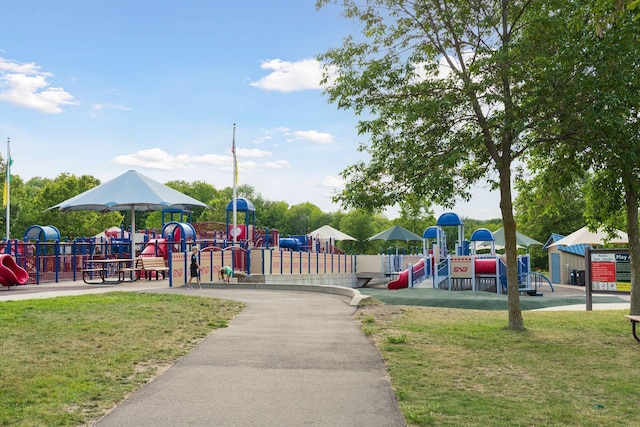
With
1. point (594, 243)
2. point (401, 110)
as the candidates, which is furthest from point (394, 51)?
point (594, 243)

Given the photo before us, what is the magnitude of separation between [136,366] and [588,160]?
979 cm

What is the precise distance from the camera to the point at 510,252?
12430 millimetres

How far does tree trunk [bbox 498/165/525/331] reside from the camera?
1237cm

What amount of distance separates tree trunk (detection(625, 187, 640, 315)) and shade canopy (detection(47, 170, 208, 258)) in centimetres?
1914

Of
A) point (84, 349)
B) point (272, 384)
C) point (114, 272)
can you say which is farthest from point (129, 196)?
point (272, 384)

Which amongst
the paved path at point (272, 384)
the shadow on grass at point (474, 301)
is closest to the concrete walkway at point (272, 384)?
the paved path at point (272, 384)

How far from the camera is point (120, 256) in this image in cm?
2956

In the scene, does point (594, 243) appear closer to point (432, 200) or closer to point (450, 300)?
point (450, 300)

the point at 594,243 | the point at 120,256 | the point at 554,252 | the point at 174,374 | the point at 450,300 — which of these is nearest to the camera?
the point at 174,374

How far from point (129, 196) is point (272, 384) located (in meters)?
21.4

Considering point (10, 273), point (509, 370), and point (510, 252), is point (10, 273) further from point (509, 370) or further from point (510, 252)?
point (509, 370)

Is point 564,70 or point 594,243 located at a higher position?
point 564,70

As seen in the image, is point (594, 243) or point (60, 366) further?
point (594, 243)

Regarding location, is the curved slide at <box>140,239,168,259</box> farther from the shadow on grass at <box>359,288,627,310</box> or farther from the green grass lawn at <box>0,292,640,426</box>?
the green grass lawn at <box>0,292,640,426</box>
